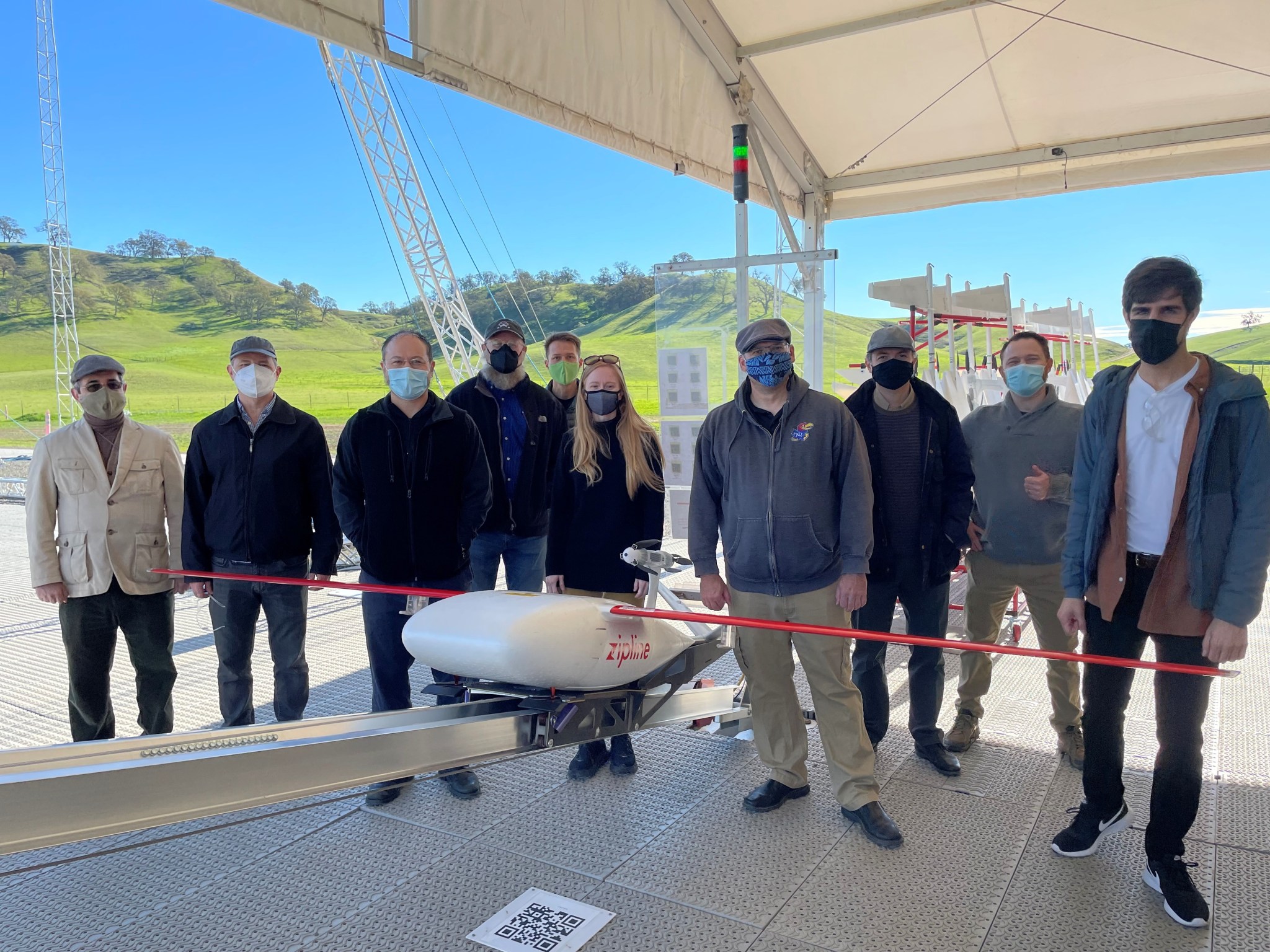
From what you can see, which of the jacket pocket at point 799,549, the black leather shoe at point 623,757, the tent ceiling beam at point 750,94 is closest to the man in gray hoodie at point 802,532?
the jacket pocket at point 799,549

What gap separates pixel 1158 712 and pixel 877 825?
31.1 inches

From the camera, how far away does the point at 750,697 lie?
260 centimetres

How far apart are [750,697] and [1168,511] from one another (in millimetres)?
1258

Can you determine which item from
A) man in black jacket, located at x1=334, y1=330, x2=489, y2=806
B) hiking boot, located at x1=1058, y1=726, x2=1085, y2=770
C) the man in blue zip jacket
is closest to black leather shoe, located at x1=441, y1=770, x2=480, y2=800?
man in black jacket, located at x1=334, y1=330, x2=489, y2=806

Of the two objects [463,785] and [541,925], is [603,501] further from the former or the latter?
[541,925]

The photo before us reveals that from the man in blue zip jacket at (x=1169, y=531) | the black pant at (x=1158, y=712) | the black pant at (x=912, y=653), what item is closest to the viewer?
the man in blue zip jacket at (x=1169, y=531)

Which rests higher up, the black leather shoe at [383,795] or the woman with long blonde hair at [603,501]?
the woman with long blonde hair at [603,501]

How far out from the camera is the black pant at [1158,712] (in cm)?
193

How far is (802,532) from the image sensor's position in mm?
2389

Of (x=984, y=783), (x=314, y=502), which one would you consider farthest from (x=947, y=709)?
(x=314, y=502)

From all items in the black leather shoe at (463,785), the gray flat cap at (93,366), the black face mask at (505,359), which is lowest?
the black leather shoe at (463,785)

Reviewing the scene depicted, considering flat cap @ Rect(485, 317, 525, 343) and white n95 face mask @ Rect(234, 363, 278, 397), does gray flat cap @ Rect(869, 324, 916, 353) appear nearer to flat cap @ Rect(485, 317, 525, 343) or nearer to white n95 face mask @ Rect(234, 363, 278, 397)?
flat cap @ Rect(485, 317, 525, 343)

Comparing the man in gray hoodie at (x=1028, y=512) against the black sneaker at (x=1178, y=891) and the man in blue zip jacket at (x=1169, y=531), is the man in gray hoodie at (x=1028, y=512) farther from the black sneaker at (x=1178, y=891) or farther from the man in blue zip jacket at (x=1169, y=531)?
the black sneaker at (x=1178, y=891)

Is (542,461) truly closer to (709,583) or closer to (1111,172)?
(709,583)
